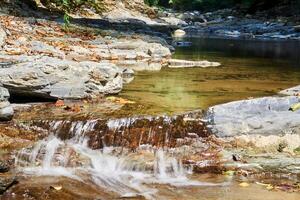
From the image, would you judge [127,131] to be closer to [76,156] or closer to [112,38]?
[76,156]

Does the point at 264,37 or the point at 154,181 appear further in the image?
the point at 264,37

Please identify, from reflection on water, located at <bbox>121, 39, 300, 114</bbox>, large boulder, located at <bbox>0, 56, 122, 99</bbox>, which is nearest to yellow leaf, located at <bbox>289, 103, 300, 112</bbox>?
reflection on water, located at <bbox>121, 39, 300, 114</bbox>

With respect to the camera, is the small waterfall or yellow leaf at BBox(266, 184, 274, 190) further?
the small waterfall

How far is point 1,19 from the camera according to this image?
1614 centimetres

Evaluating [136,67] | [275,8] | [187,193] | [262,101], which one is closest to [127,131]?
[187,193]

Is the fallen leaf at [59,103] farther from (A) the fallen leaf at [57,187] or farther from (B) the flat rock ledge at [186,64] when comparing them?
(B) the flat rock ledge at [186,64]

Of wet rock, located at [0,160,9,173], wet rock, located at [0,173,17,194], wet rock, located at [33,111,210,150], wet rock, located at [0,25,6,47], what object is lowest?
wet rock, located at [0,173,17,194]

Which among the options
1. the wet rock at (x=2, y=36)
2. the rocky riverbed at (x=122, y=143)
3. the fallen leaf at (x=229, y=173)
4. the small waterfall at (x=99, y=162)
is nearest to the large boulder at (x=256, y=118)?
the rocky riverbed at (x=122, y=143)

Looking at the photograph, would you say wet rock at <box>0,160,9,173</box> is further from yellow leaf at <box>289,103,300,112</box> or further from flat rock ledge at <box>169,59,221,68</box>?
flat rock ledge at <box>169,59,221,68</box>

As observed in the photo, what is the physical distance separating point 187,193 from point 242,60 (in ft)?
33.9

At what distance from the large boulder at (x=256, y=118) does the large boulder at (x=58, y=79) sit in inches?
91.2

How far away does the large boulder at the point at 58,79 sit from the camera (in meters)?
8.27

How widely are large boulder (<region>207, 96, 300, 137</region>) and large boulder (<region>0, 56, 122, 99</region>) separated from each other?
7.60ft

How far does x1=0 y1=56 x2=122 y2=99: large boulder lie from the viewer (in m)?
8.27
